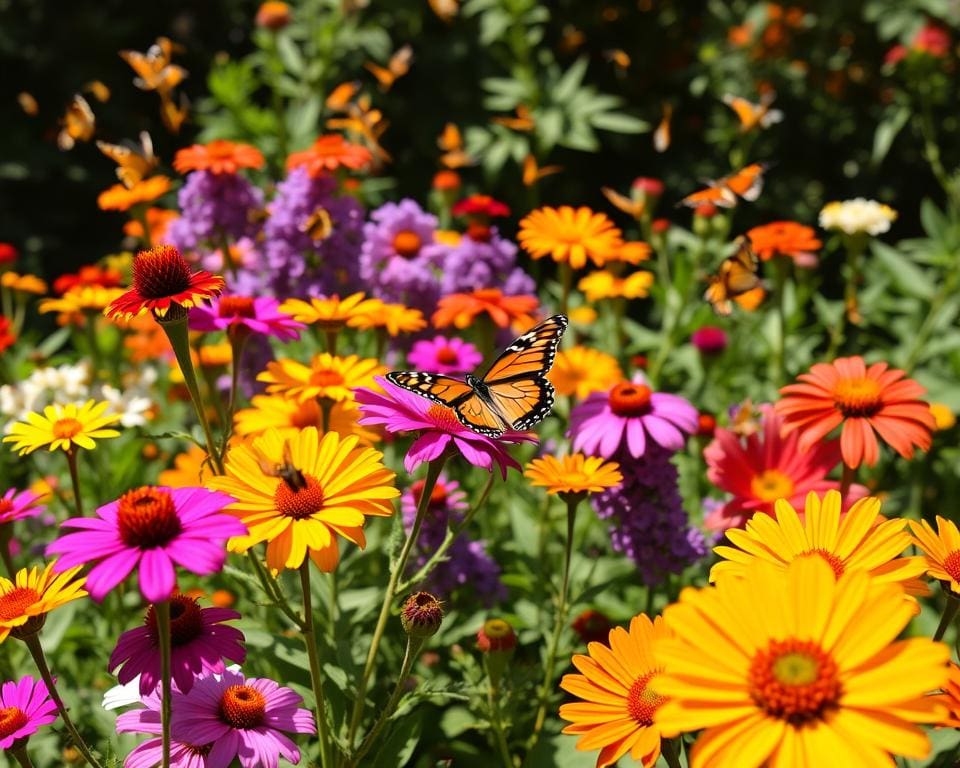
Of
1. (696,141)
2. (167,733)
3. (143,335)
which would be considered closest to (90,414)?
(167,733)

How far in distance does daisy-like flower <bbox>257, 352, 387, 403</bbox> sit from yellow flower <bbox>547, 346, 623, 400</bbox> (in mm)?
540

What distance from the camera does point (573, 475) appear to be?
4.35 ft

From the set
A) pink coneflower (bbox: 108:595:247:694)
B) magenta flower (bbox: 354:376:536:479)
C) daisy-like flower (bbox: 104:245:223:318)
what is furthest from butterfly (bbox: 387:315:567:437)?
pink coneflower (bbox: 108:595:247:694)

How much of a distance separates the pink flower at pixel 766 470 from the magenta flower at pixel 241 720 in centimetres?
81

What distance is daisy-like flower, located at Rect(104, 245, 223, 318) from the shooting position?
1.06m

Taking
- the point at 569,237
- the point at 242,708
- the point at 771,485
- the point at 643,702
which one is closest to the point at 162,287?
the point at 242,708

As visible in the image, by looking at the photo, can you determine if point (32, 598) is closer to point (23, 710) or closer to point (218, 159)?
point (23, 710)

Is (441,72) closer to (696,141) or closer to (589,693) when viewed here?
(696,141)

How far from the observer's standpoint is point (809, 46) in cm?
406

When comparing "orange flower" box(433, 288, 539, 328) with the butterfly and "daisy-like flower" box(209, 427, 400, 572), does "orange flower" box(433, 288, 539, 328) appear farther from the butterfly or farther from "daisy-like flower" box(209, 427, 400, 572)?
"daisy-like flower" box(209, 427, 400, 572)

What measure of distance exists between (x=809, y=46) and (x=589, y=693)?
13.0 feet

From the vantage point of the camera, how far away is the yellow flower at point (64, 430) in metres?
1.33

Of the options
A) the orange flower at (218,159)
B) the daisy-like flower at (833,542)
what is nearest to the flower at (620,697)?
the daisy-like flower at (833,542)

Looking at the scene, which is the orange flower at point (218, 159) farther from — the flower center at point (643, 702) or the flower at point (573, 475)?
the flower center at point (643, 702)
